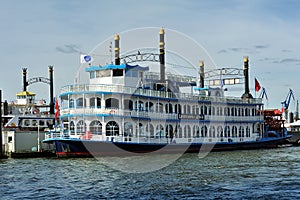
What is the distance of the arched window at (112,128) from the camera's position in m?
43.9

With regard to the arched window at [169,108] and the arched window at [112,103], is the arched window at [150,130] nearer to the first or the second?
the arched window at [169,108]

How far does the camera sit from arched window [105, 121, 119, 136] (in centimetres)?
4394

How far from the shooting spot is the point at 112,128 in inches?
1737

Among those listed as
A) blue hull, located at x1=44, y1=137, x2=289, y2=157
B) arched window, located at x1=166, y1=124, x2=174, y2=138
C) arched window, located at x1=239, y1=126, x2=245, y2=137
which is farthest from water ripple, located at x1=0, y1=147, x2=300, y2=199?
arched window, located at x1=239, y1=126, x2=245, y2=137

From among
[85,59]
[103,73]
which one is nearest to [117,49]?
[103,73]

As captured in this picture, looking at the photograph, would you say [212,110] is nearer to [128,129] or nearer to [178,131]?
[178,131]

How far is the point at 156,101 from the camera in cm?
4903

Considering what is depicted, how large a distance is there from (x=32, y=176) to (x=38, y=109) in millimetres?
44046

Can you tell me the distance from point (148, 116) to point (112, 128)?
4.86 m

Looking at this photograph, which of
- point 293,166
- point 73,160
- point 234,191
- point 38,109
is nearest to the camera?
point 234,191

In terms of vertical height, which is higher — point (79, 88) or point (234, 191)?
point (79, 88)

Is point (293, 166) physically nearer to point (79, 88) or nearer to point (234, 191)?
point (234, 191)

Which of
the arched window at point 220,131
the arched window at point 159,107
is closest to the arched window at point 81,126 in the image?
the arched window at point 159,107

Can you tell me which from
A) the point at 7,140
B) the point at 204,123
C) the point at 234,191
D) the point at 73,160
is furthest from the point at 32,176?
the point at 204,123
